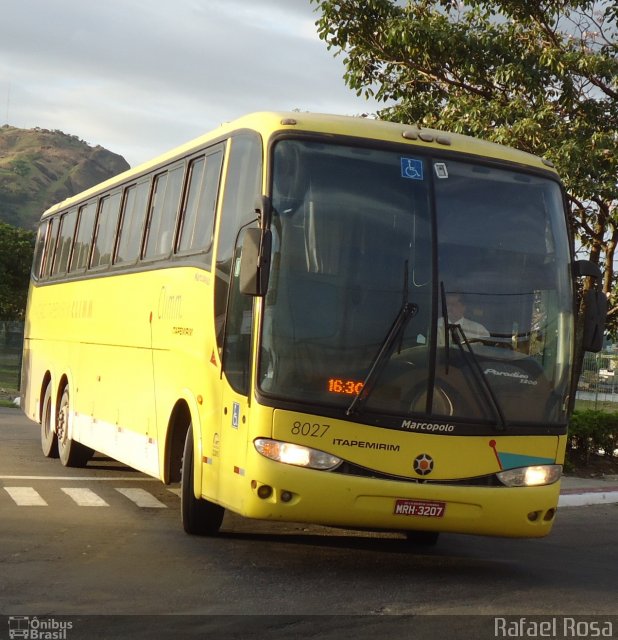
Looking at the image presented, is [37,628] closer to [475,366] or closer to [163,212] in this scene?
[475,366]

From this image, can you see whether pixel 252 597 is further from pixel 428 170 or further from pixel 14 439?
pixel 14 439

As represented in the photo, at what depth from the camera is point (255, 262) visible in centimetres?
888

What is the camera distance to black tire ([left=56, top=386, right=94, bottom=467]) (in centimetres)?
1614

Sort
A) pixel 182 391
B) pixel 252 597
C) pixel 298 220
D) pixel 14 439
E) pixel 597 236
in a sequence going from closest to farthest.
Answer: pixel 252 597, pixel 298 220, pixel 182 391, pixel 597 236, pixel 14 439

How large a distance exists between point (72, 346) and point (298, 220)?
26.0 ft

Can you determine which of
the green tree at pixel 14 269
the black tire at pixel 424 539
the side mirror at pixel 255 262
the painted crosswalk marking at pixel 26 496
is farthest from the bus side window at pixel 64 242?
the green tree at pixel 14 269

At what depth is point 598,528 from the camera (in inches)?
523

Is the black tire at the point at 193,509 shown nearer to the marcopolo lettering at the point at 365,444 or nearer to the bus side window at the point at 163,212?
the marcopolo lettering at the point at 365,444

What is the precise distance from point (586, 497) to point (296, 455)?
7.49 meters

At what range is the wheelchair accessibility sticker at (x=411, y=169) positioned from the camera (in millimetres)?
9531

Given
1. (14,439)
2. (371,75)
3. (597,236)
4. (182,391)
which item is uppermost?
(371,75)

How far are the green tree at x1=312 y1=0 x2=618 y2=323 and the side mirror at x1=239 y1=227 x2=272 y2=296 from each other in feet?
29.8

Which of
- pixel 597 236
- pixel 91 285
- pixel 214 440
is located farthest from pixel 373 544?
pixel 597 236

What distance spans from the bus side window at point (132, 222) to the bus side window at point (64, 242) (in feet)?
11.0
